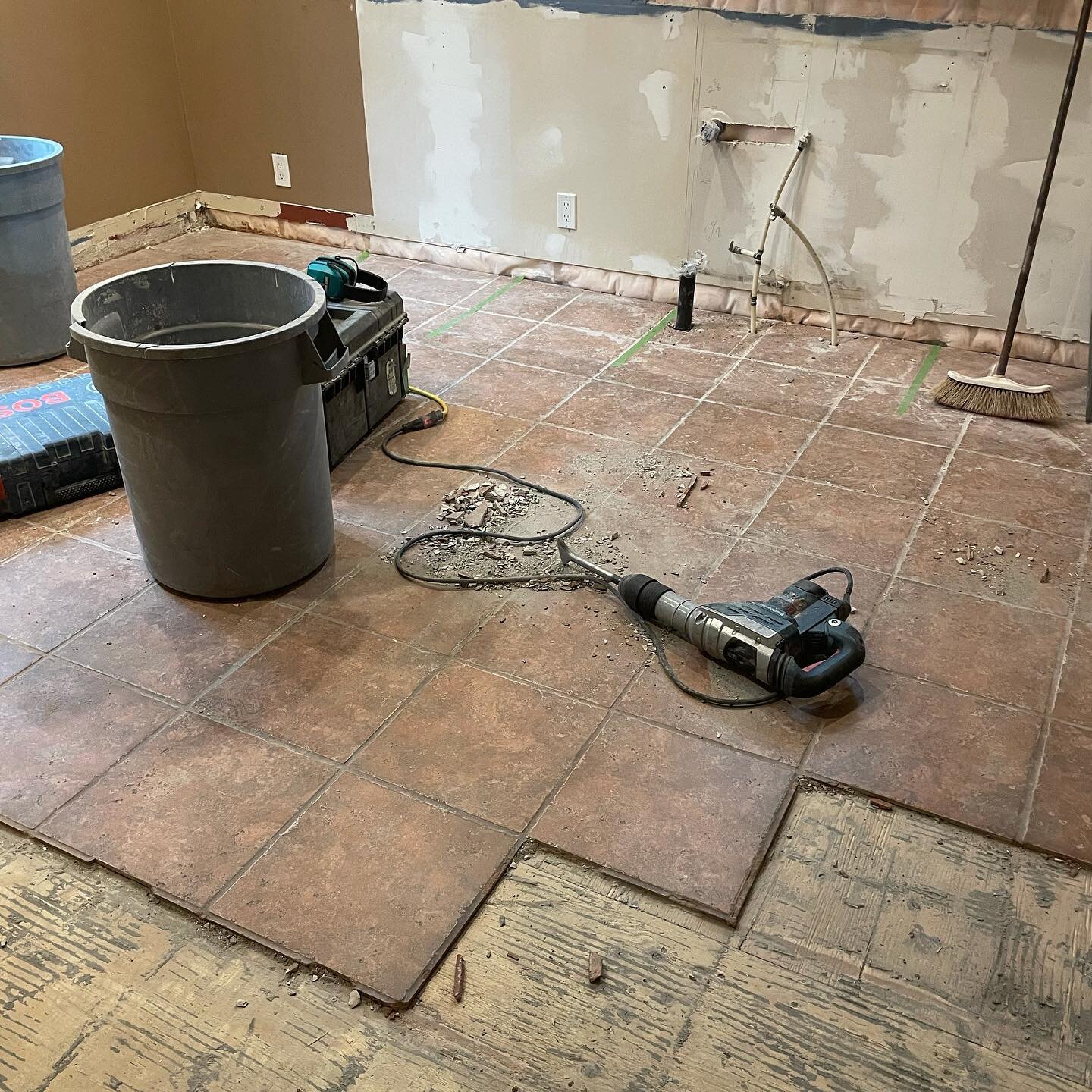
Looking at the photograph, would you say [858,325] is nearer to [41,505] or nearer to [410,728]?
[410,728]

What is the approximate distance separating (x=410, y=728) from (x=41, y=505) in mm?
1441

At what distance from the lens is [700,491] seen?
9.84 ft

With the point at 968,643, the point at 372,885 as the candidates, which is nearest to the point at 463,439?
the point at 968,643

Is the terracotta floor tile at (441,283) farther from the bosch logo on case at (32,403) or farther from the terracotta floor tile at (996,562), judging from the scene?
the terracotta floor tile at (996,562)

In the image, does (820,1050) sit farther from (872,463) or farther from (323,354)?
(872,463)

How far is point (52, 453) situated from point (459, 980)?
196 cm

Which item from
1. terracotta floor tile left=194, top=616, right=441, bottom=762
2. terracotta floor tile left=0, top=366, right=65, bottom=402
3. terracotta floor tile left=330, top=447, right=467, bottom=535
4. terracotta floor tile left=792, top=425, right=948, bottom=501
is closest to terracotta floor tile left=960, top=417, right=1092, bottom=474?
terracotta floor tile left=792, top=425, right=948, bottom=501

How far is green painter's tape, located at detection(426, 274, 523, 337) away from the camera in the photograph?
4070 mm

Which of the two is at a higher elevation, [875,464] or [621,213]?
[621,213]

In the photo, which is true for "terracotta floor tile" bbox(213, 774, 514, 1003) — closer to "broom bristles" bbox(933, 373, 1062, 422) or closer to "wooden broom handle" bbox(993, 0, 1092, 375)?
"broom bristles" bbox(933, 373, 1062, 422)

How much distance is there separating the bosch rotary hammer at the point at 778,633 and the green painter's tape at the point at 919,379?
1.30 meters

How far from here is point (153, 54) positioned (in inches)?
185

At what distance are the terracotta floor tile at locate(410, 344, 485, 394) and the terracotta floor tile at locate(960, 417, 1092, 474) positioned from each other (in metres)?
1.71

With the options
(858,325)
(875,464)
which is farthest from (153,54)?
(875,464)
